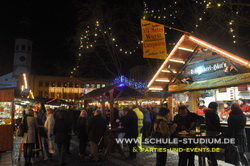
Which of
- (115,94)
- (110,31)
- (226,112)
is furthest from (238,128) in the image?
(110,31)

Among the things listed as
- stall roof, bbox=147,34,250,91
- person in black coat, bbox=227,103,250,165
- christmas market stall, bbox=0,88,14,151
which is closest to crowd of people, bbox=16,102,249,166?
person in black coat, bbox=227,103,250,165

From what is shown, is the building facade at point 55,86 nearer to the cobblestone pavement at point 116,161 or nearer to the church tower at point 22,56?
the church tower at point 22,56

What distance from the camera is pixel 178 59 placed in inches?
370

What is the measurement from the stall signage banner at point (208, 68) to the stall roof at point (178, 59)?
521 mm

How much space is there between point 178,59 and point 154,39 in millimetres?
1388

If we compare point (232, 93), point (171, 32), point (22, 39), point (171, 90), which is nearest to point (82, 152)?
point (171, 90)

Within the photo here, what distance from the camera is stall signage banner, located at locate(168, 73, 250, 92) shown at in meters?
7.05

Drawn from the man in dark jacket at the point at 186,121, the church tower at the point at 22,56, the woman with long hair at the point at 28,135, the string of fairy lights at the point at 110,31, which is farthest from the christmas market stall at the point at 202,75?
the church tower at the point at 22,56

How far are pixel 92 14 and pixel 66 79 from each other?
191 ft

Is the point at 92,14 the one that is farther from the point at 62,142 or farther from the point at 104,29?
the point at 62,142

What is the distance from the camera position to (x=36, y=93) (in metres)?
68.0

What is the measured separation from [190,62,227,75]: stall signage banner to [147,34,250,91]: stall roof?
0.52m

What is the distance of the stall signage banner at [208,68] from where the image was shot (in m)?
7.97

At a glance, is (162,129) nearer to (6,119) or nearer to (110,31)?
(6,119)
